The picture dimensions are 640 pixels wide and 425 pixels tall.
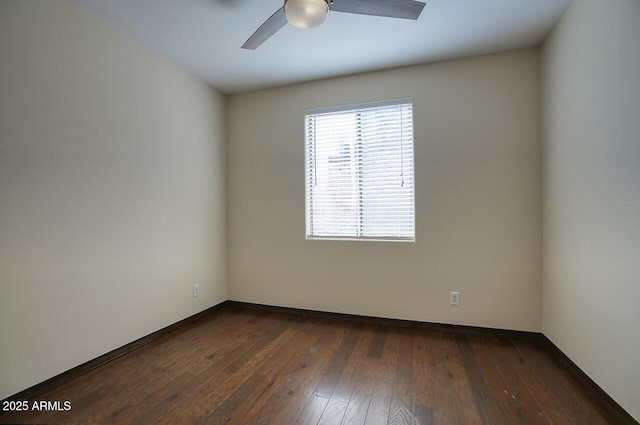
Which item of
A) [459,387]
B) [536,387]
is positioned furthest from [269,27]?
[536,387]

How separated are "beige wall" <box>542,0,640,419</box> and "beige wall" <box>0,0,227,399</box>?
328 cm

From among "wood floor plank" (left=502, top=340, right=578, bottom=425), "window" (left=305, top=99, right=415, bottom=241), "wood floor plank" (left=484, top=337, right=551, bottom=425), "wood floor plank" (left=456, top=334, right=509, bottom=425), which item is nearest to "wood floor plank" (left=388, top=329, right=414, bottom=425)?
"wood floor plank" (left=456, top=334, right=509, bottom=425)

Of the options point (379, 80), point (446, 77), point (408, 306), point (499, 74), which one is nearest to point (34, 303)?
point (408, 306)

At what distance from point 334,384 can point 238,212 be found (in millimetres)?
2237

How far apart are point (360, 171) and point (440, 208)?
87cm

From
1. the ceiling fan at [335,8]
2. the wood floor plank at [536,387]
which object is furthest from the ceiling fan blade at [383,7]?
the wood floor plank at [536,387]

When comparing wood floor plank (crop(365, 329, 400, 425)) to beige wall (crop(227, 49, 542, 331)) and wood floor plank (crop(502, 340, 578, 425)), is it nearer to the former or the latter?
beige wall (crop(227, 49, 542, 331))

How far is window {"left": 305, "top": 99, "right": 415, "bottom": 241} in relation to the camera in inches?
112

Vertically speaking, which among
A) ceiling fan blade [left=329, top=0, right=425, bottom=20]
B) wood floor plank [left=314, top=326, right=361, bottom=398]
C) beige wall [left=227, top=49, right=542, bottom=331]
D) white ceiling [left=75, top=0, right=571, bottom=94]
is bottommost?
wood floor plank [left=314, top=326, right=361, bottom=398]

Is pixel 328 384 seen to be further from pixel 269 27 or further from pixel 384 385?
pixel 269 27

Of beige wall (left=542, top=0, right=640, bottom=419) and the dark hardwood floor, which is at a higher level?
beige wall (left=542, top=0, right=640, bottom=419)

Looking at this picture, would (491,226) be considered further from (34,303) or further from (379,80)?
(34,303)

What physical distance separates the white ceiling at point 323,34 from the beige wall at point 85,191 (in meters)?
0.29

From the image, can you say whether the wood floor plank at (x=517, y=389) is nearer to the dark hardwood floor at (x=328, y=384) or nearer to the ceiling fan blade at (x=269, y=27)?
the dark hardwood floor at (x=328, y=384)
